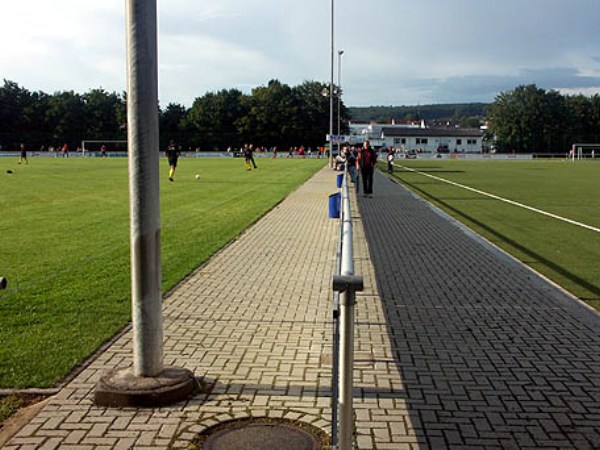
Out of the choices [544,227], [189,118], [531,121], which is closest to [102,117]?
[189,118]

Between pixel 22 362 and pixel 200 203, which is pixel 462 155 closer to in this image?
pixel 200 203

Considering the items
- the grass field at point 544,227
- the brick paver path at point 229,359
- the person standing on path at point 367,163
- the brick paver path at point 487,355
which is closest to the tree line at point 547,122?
the grass field at point 544,227

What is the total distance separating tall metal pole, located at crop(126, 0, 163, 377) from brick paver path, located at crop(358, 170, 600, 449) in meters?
1.72

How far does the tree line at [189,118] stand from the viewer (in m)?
102

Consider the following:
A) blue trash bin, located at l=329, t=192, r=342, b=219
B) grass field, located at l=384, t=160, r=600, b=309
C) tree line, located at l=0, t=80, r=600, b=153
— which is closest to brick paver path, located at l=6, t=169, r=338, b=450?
blue trash bin, located at l=329, t=192, r=342, b=219

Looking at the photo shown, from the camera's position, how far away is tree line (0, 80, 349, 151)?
4011 inches

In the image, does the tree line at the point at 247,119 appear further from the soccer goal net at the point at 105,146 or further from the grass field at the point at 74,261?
the grass field at the point at 74,261

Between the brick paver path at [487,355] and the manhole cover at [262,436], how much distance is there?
42 centimetres

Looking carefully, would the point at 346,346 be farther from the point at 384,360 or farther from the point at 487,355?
the point at 487,355

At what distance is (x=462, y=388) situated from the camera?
4992 millimetres

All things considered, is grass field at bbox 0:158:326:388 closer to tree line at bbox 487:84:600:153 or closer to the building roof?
tree line at bbox 487:84:600:153

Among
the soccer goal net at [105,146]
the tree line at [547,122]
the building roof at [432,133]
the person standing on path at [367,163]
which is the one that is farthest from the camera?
the building roof at [432,133]

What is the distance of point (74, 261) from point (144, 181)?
5938mm

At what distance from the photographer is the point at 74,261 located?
33.3ft
